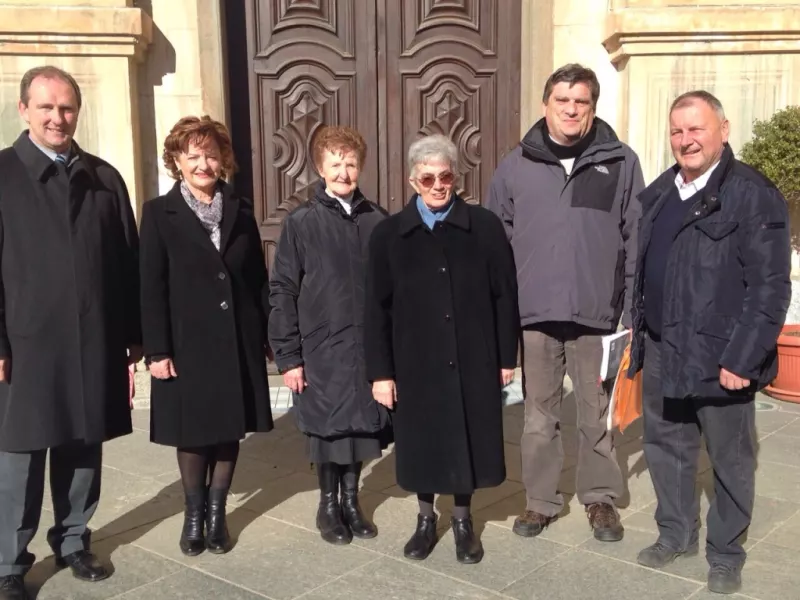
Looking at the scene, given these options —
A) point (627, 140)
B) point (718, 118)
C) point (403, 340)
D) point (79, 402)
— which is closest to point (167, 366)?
point (79, 402)

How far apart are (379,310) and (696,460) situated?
4.65ft

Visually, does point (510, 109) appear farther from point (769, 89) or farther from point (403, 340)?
point (403, 340)

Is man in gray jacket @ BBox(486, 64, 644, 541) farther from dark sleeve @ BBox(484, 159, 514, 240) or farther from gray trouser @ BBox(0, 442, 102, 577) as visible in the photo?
gray trouser @ BBox(0, 442, 102, 577)

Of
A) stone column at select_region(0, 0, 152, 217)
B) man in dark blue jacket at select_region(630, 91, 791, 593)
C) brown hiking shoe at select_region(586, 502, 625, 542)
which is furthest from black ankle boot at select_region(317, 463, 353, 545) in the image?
stone column at select_region(0, 0, 152, 217)

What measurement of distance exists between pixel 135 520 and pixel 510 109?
175 inches

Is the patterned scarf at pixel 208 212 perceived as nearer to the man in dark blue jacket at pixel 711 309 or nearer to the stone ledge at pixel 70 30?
the man in dark blue jacket at pixel 711 309

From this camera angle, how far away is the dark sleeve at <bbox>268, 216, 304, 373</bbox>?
12.5ft

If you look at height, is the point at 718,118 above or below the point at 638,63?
below

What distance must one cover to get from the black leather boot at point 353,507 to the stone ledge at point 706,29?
404 cm

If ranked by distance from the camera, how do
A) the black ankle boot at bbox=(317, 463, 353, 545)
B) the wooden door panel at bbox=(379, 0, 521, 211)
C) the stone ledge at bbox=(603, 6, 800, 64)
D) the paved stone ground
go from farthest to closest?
the wooden door panel at bbox=(379, 0, 521, 211) → the stone ledge at bbox=(603, 6, 800, 64) → the black ankle boot at bbox=(317, 463, 353, 545) → the paved stone ground

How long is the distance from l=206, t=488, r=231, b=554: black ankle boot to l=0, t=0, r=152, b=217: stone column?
3.22 m

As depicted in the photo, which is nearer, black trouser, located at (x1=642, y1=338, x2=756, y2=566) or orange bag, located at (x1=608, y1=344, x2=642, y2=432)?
black trouser, located at (x1=642, y1=338, x2=756, y2=566)

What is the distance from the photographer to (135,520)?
425 cm

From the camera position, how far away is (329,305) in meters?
3.82
